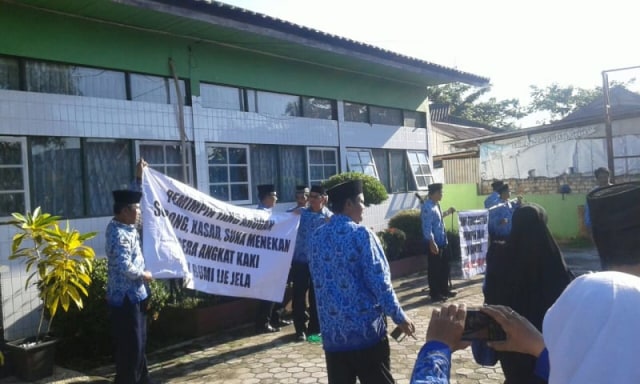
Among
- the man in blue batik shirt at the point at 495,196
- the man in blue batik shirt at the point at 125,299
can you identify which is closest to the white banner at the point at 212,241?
the man in blue batik shirt at the point at 125,299

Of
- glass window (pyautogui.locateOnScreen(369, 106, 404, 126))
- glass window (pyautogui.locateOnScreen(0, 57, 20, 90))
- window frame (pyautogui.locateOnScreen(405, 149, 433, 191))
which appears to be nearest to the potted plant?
glass window (pyautogui.locateOnScreen(0, 57, 20, 90))

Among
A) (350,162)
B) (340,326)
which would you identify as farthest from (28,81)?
(350,162)

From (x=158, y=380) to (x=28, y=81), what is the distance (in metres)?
4.38

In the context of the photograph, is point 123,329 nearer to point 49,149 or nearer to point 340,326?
point 340,326

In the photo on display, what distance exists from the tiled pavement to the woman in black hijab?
218 centimetres

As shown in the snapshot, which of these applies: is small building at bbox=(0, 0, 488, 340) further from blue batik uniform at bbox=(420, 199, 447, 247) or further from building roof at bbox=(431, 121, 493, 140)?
building roof at bbox=(431, 121, 493, 140)

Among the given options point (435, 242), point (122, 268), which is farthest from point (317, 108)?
point (122, 268)

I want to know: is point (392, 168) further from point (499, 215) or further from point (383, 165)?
point (499, 215)

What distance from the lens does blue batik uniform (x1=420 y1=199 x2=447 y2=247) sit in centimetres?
845

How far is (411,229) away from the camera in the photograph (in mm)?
12000

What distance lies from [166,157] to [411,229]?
578cm

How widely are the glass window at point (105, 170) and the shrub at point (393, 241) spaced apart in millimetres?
5075

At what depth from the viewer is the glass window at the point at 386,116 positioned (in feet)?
43.7

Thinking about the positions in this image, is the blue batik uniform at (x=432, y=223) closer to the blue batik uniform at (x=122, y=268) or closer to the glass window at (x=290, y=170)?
the glass window at (x=290, y=170)
